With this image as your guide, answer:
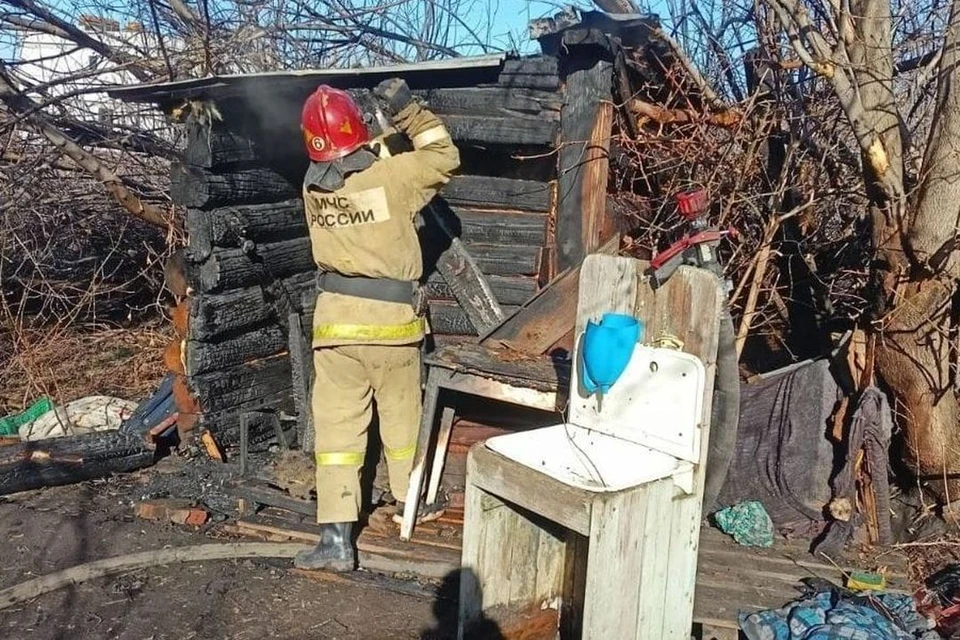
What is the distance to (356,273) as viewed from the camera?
4930mm

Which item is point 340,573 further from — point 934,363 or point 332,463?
point 934,363

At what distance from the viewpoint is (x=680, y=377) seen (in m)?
3.28

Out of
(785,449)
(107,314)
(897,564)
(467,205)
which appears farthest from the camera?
(107,314)

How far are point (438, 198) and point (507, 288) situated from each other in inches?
30.0

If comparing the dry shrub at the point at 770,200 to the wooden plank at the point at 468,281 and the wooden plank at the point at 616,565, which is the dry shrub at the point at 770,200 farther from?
the wooden plank at the point at 616,565

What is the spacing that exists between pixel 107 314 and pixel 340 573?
600 centimetres

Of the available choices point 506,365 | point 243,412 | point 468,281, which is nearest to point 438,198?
point 468,281

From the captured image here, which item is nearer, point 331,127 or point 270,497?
point 331,127

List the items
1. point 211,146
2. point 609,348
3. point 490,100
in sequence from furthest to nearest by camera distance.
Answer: point 211,146 < point 490,100 < point 609,348

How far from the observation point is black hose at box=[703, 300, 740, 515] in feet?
11.5

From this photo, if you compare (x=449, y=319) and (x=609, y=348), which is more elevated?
(x=609, y=348)

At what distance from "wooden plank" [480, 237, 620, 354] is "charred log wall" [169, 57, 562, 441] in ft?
1.67

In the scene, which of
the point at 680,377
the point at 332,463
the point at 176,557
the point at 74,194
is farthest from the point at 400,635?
the point at 74,194

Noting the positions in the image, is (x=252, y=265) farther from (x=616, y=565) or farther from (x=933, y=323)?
(x=933, y=323)
